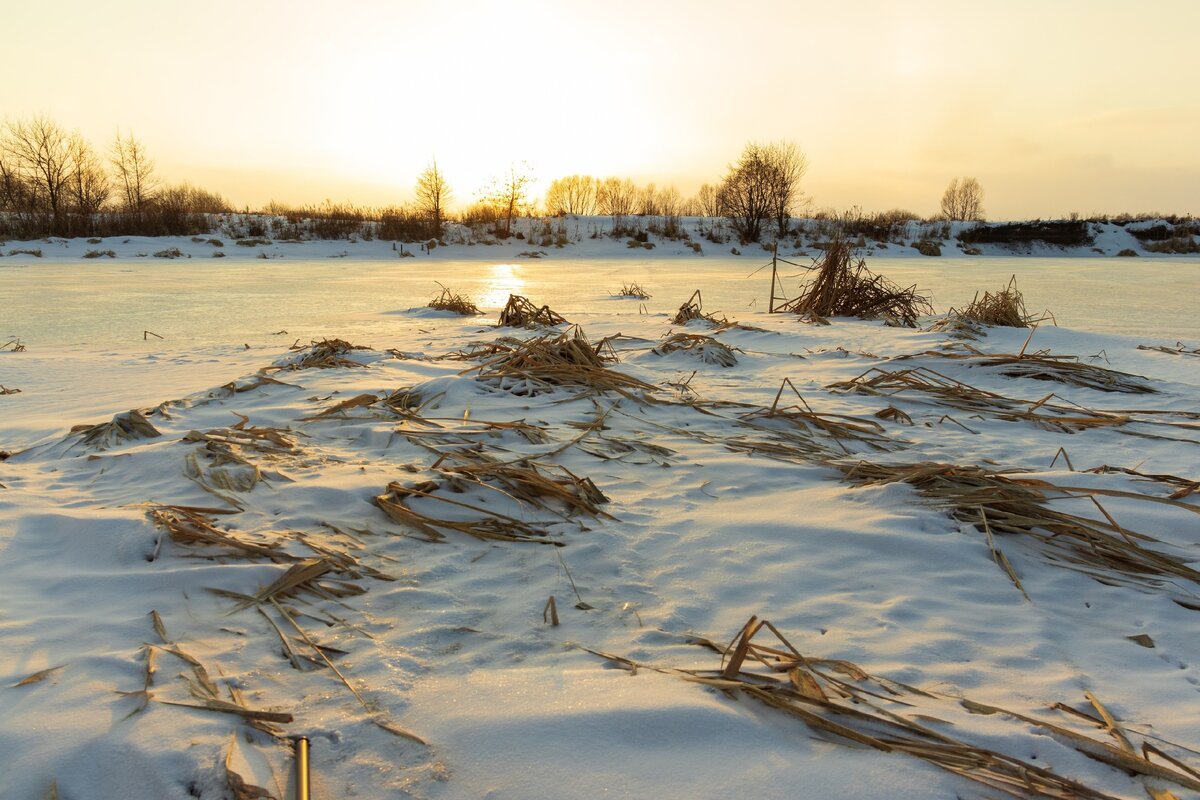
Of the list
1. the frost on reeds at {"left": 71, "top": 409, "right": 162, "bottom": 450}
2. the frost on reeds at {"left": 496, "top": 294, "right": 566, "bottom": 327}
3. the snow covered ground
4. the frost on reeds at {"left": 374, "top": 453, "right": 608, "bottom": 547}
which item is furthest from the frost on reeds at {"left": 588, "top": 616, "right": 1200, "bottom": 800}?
the frost on reeds at {"left": 496, "top": 294, "right": 566, "bottom": 327}

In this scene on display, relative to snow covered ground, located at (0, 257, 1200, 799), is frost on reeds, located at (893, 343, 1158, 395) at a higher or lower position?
higher

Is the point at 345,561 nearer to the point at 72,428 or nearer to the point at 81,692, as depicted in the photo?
the point at 81,692

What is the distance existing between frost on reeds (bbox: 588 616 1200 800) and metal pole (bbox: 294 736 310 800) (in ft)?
1.64

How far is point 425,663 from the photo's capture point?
1.11 meters

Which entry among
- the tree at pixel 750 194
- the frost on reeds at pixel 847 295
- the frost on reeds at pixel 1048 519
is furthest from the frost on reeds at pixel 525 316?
the tree at pixel 750 194

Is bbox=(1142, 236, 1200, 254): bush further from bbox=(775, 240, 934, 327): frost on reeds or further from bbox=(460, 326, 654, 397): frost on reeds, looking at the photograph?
bbox=(460, 326, 654, 397): frost on reeds

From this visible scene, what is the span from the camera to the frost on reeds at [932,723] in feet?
2.78

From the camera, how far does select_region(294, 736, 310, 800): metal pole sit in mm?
809

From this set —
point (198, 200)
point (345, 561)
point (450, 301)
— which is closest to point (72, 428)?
point (345, 561)

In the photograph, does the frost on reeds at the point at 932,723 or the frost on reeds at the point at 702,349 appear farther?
the frost on reeds at the point at 702,349

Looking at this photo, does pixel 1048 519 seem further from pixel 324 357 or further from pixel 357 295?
pixel 357 295

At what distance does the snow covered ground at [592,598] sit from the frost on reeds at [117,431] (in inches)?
0.5

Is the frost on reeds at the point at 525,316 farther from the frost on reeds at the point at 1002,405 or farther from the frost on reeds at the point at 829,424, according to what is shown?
the frost on reeds at the point at 829,424

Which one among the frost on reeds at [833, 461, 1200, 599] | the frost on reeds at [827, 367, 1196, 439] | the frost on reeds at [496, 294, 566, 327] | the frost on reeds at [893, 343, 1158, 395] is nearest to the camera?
the frost on reeds at [833, 461, 1200, 599]
